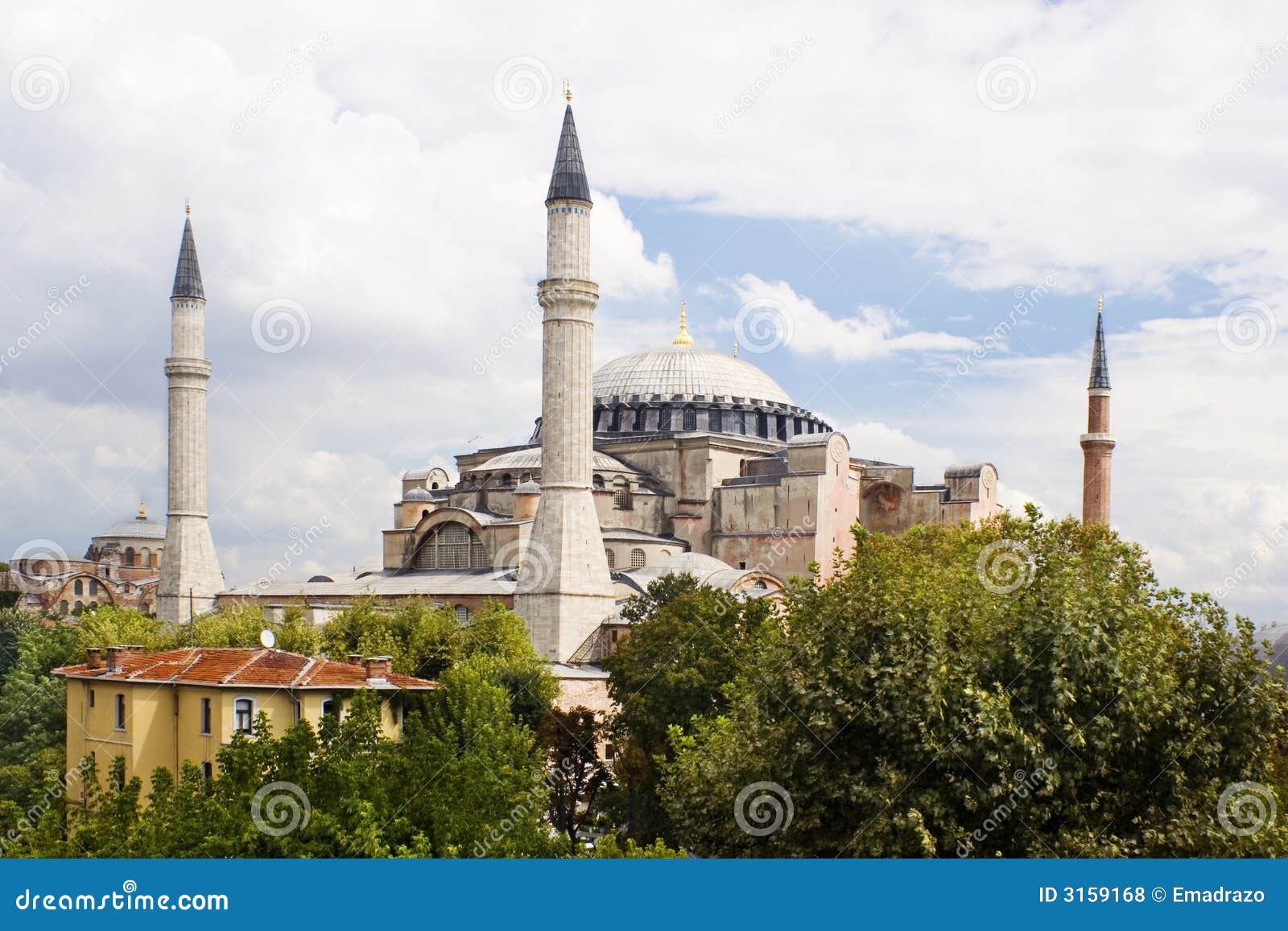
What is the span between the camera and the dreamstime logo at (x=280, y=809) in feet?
35.8

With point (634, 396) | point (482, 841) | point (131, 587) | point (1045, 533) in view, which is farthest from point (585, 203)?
point (131, 587)

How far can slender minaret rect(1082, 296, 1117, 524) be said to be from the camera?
3422cm

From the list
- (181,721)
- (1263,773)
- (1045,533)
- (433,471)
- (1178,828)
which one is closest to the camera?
(1178,828)

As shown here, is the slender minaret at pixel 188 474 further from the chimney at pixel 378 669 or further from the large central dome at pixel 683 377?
the chimney at pixel 378 669

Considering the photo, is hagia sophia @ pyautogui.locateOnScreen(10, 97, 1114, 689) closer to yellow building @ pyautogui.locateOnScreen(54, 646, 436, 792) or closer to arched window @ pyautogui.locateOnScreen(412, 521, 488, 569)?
arched window @ pyautogui.locateOnScreen(412, 521, 488, 569)

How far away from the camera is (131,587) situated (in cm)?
5988

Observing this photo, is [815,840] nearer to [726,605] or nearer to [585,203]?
[726,605]

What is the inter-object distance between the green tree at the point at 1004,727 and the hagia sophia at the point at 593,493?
1659 cm

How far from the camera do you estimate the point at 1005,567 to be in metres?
13.8

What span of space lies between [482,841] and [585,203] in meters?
19.5

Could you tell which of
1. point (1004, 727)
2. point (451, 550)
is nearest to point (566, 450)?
point (451, 550)
